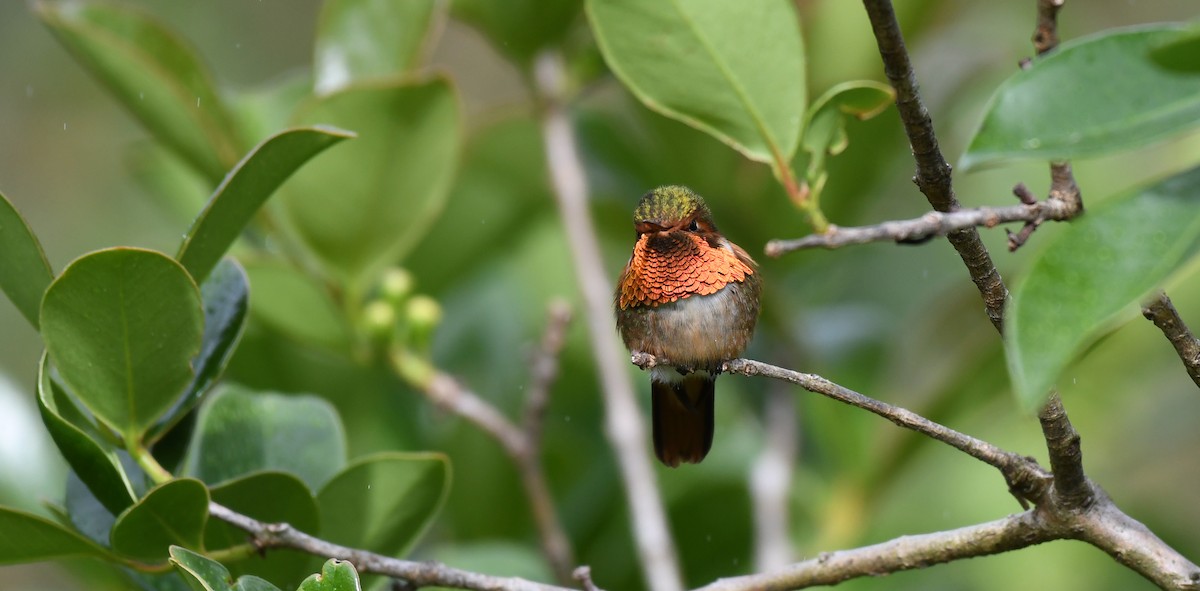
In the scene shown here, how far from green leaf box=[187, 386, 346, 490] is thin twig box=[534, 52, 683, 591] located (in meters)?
0.55

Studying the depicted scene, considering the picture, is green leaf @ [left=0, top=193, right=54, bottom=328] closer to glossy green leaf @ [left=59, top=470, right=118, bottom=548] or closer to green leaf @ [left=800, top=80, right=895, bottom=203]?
glossy green leaf @ [left=59, top=470, right=118, bottom=548]

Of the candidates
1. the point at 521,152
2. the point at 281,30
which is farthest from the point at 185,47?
the point at 281,30

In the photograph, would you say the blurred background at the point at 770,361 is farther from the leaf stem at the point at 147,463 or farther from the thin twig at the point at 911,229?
the thin twig at the point at 911,229

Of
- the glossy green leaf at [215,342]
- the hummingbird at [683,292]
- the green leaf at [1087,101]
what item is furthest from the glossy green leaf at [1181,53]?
the glossy green leaf at [215,342]

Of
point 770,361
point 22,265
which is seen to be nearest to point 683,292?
point 22,265

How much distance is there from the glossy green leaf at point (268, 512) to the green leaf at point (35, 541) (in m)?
0.14

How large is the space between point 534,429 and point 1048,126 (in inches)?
54.0

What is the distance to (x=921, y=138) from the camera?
104 cm

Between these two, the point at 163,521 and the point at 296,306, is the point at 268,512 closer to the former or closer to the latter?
the point at 163,521

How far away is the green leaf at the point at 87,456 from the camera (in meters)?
1.30

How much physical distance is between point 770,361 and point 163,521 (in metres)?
1.53

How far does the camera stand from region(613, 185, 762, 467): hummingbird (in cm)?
144

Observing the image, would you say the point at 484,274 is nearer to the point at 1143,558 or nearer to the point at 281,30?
the point at 1143,558

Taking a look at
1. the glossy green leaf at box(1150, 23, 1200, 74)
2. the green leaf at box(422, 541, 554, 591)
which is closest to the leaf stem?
the green leaf at box(422, 541, 554, 591)
